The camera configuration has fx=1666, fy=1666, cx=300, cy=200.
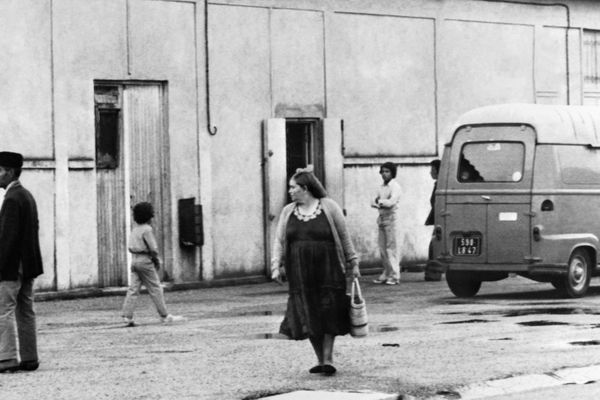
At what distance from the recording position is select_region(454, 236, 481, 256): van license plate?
2141 cm

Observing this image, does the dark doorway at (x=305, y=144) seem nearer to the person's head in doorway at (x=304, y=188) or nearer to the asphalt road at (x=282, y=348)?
the asphalt road at (x=282, y=348)

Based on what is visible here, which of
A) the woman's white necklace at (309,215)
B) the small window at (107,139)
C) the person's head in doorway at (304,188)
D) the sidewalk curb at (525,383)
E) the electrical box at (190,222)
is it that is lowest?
the sidewalk curb at (525,383)

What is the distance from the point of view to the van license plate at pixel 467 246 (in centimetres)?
2141

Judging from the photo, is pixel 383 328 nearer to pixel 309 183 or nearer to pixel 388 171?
pixel 309 183

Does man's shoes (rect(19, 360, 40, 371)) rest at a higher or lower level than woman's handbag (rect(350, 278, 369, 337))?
lower

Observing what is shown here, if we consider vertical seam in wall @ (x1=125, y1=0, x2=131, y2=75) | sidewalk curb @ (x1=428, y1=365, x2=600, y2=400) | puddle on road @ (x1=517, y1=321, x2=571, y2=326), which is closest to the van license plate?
puddle on road @ (x1=517, y1=321, x2=571, y2=326)

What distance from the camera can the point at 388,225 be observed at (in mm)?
24625

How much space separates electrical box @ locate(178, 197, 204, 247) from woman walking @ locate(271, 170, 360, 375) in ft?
36.7

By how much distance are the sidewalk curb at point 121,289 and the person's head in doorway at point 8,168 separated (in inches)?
334

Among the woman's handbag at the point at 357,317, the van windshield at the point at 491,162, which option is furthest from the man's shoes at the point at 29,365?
the van windshield at the point at 491,162

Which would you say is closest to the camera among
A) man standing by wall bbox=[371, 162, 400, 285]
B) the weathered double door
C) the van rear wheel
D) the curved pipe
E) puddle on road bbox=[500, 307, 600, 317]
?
puddle on road bbox=[500, 307, 600, 317]

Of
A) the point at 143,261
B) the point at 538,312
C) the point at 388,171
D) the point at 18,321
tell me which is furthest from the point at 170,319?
the point at 388,171

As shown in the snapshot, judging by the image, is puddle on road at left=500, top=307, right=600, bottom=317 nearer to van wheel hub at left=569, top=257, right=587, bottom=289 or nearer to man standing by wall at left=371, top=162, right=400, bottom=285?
van wheel hub at left=569, top=257, right=587, bottom=289

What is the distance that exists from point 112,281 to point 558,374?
11.7 m
